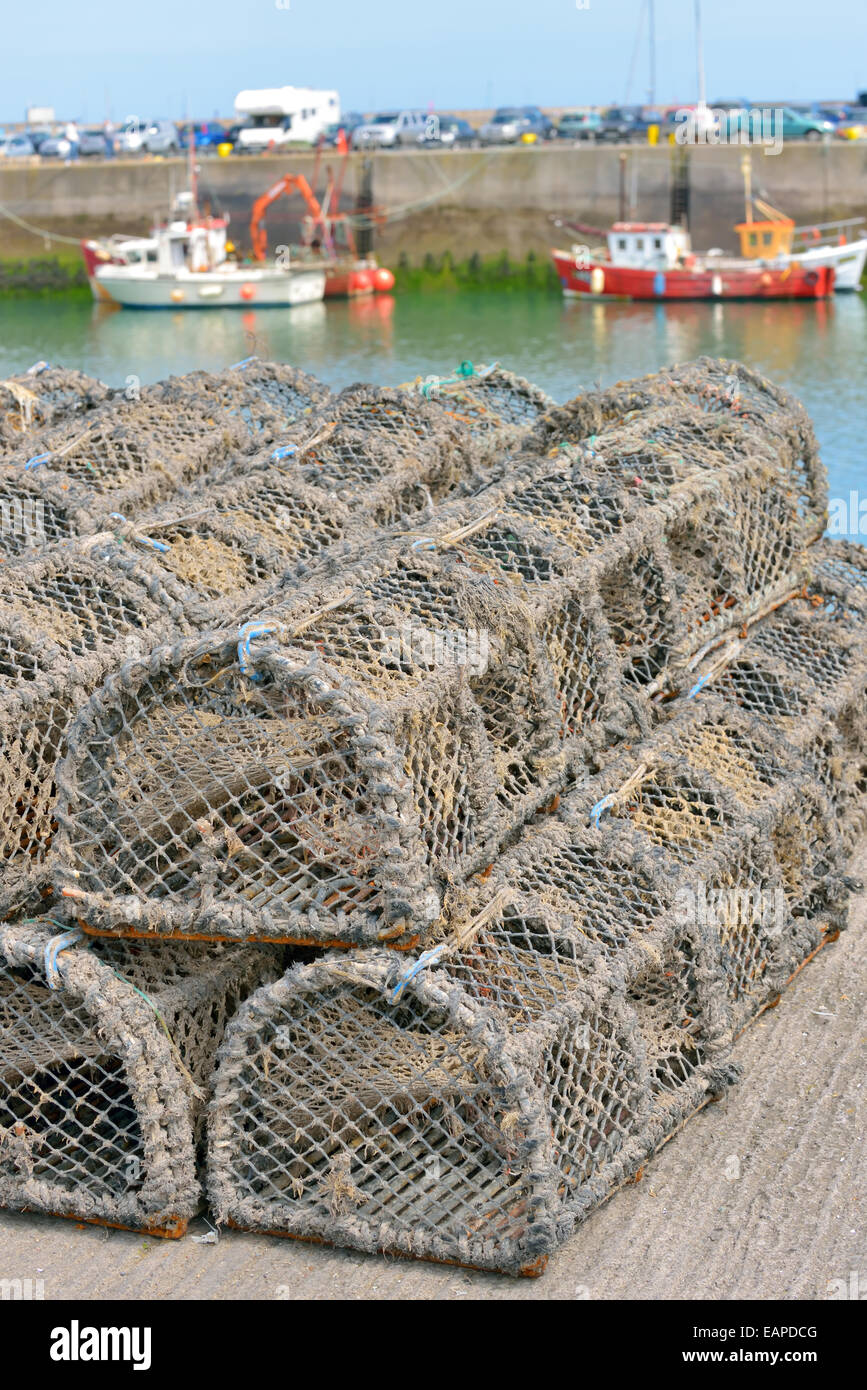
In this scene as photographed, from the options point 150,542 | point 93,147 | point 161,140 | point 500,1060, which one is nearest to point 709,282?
point 161,140

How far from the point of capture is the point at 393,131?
107 feet

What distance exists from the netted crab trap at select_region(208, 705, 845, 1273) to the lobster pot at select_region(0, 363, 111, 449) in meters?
2.85

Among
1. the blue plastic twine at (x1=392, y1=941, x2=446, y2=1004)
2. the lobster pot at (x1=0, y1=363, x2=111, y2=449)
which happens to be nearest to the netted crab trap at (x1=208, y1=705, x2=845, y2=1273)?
the blue plastic twine at (x1=392, y1=941, x2=446, y2=1004)

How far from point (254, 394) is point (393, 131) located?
28640 mm

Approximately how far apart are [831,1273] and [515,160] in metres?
28.5

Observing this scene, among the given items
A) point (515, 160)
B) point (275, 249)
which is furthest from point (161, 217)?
point (515, 160)

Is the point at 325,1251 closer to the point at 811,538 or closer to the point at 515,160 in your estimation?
the point at 811,538

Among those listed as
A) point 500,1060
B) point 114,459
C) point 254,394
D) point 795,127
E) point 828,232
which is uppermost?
point 795,127

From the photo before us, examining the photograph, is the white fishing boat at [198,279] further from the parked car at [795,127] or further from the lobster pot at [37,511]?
the lobster pot at [37,511]

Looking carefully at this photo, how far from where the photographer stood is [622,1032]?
3.23 m

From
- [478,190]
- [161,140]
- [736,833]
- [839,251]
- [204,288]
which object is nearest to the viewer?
[736,833]

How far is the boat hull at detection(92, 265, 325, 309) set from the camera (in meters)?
26.5

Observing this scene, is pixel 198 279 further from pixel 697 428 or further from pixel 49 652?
pixel 49 652

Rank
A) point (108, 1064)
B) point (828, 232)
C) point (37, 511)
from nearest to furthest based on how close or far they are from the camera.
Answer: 1. point (108, 1064)
2. point (37, 511)
3. point (828, 232)
